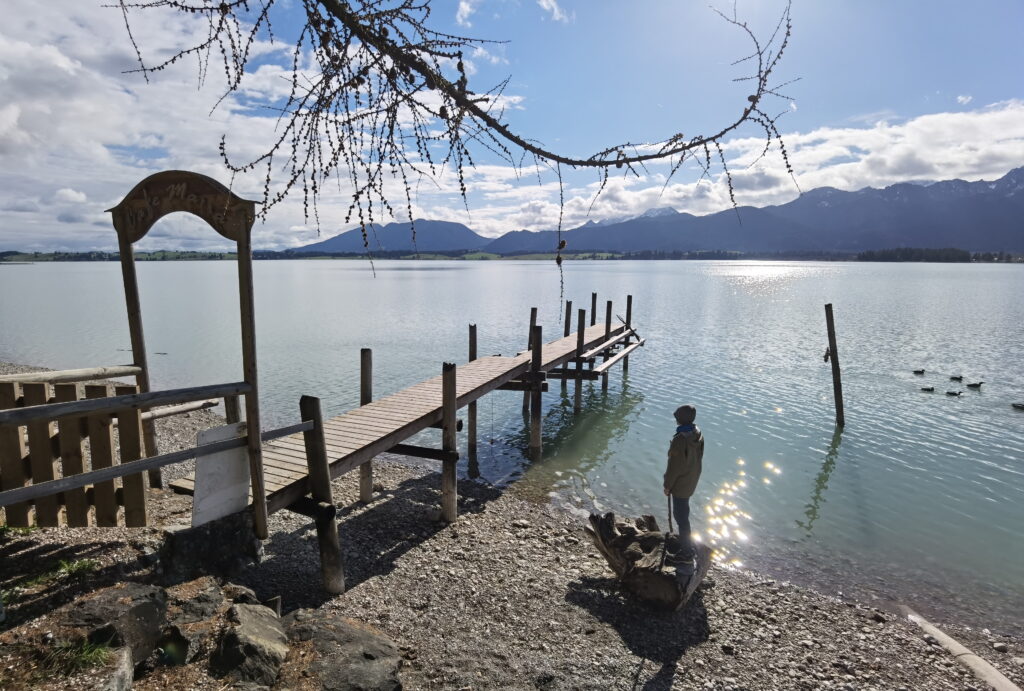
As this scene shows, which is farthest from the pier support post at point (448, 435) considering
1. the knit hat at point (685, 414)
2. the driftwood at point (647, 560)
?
the knit hat at point (685, 414)

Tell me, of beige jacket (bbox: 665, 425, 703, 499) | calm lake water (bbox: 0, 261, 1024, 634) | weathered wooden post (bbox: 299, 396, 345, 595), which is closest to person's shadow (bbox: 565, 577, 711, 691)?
beige jacket (bbox: 665, 425, 703, 499)

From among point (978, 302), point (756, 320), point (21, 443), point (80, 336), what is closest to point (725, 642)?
point (21, 443)

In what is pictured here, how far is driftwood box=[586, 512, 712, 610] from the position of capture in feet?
27.2

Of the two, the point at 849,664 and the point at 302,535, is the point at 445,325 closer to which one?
the point at 302,535

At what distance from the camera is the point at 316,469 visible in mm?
7539

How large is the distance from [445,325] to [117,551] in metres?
42.4

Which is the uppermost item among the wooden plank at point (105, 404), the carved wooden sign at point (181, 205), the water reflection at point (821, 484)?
the carved wooden sign at point (181, 205)

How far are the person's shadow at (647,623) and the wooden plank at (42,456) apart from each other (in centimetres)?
692

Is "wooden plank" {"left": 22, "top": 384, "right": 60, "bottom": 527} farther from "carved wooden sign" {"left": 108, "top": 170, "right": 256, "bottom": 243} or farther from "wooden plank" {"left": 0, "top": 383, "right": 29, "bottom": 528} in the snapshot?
"carved wooden sign" {"left": 108, "top": 170, "right": 256, "bottom": 243}

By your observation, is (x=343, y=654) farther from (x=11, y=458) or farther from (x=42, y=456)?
(x=11, y=458)

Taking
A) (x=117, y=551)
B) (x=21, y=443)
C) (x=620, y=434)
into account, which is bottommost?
(x=620, y=434)

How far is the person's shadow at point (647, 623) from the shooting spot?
285 inches

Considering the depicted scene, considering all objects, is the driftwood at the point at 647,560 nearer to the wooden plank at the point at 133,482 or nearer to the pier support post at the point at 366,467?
the pier support post at the point at 366,467

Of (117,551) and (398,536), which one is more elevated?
(117,551)
